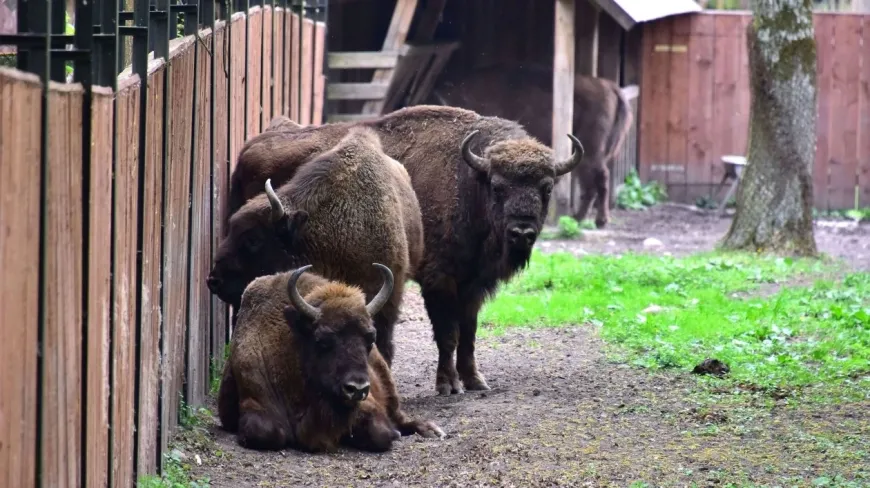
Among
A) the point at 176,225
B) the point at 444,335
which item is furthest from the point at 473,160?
the point at 176,225

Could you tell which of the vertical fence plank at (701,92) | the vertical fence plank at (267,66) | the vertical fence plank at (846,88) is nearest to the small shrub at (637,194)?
the vertical fence plank at (701,92)

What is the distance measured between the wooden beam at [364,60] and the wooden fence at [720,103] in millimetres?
6943

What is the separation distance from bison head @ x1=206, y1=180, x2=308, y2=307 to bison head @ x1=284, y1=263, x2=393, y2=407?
84cm

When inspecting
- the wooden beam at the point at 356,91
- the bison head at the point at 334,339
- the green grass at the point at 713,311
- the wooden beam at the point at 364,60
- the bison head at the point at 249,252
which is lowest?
the green grass at the point at 713,311

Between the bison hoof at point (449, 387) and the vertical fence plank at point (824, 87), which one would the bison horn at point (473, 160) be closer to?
the bison hoof at point (449, 387)

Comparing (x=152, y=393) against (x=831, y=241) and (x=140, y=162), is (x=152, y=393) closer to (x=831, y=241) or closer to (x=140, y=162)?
(x=140, y=162)

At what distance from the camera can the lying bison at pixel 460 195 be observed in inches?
337

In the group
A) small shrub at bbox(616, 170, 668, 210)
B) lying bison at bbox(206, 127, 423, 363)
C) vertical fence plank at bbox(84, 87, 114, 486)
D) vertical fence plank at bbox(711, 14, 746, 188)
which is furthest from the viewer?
vertical fence plank at bbox(711, 14, 746, 188)

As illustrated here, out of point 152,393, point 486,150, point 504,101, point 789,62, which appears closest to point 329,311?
point 152,393

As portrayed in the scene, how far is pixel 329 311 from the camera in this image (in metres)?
6.70

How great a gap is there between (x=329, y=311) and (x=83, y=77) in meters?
2.59

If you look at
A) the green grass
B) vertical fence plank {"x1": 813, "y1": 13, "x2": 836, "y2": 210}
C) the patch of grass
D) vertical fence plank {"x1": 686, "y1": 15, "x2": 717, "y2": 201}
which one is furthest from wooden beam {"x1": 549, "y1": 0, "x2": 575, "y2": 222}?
the patch of grass

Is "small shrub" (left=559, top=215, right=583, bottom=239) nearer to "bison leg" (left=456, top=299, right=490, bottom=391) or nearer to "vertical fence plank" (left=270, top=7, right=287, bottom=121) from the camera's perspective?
"vertical fence plank" (left=270, top=7, right=287, bottom=121)

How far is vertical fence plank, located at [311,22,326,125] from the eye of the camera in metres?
15.1
